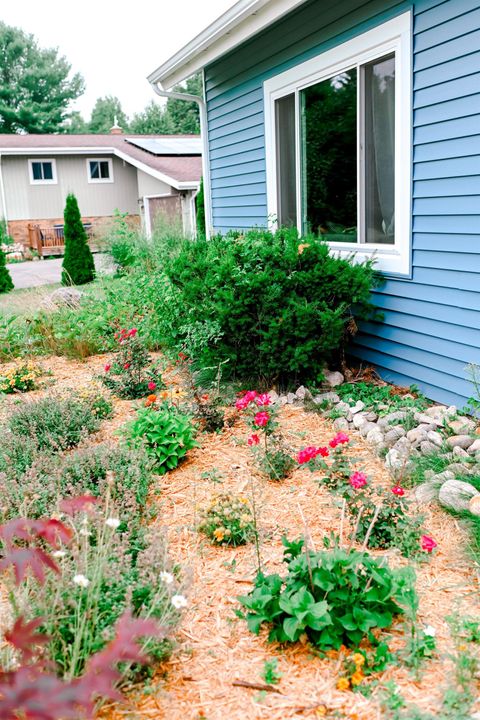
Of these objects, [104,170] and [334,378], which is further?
[104,170]

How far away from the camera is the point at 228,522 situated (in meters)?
3.01

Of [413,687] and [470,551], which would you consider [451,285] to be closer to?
[470,551]

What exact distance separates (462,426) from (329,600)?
2.01 meters

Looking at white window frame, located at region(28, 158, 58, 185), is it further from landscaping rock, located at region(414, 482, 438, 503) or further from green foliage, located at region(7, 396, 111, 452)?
landscaping rock, located at region(414, 482, 438, 503)

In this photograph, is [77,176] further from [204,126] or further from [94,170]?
[204,126]

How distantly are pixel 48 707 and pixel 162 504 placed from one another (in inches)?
87.4

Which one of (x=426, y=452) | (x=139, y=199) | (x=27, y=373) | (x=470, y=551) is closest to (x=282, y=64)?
(x=27, y=373)

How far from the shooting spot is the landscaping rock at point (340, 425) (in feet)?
14.2

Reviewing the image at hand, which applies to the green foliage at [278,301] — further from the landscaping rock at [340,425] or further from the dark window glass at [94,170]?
the dark window glass at [94,170]

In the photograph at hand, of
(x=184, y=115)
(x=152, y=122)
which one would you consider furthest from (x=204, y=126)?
(x=152, y=122)

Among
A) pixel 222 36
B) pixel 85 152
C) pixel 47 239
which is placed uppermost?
pixel 85 152

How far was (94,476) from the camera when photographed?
3.38 m

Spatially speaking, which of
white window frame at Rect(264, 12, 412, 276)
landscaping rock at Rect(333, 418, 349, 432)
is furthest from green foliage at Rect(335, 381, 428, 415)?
white window frame at Rect(264, 12, 412, 276)

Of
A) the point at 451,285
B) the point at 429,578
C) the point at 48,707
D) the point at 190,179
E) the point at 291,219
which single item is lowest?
the point at 429,578
